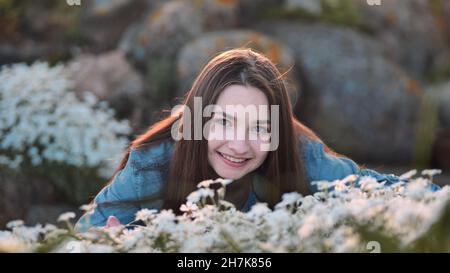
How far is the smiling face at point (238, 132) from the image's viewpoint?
211 cm

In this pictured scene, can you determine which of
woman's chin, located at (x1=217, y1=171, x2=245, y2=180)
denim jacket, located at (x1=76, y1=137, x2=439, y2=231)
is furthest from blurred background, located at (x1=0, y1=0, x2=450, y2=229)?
woman's chin, located at (x1=217, y1=171, x2=245, y2=180)

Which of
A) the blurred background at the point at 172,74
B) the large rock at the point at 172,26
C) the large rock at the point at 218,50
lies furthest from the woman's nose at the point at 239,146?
the large rock at the point at 172,26

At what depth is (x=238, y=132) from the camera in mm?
2115

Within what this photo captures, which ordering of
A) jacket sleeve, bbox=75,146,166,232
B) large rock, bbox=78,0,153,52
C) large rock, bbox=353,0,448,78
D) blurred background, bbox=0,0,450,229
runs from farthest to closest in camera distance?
large rock, bbox=353,0,448,78 < large rock, bbox=78,0,153,52 < blurred background, bbox=0,0,450,229 < jacket sleeve, bbox=75,146,166,232

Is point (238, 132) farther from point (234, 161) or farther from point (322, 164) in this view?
point (322, 164)

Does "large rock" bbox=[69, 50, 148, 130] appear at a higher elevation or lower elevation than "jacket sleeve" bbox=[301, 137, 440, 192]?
higher

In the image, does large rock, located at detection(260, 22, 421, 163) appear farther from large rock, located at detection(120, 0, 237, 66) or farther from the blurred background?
large rock, located at detection(120, 0, 237, 66)

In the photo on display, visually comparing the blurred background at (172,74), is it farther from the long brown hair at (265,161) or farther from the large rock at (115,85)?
the long brown hair at (265,161)

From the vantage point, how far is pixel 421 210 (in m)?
1.25

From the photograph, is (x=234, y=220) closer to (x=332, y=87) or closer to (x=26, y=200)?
(x=26, y=200)

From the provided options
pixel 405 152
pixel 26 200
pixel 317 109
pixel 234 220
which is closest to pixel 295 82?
pixel 317 109

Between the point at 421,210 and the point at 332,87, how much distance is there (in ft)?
12.9

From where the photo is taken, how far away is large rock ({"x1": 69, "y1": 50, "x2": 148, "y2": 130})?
4.72 meters

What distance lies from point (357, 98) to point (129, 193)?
10.1 ft
